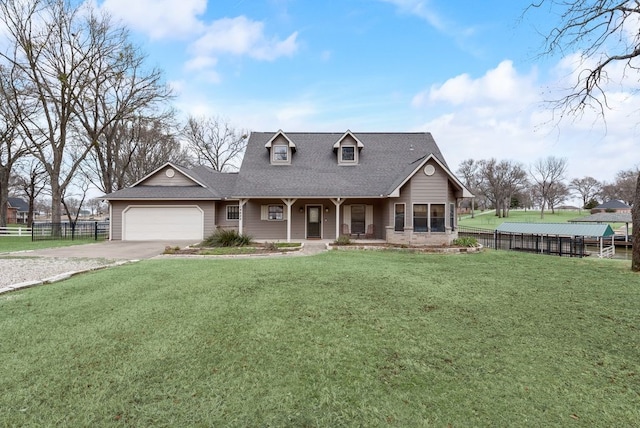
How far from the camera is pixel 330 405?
2.58m

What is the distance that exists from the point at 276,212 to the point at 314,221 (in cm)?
224

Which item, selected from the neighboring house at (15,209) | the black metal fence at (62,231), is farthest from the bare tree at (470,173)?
the neighboring house at (15,209)

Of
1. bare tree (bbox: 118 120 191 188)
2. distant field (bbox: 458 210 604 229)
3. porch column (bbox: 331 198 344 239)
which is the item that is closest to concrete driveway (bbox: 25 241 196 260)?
porch column (bbox: 331 198 344 239)

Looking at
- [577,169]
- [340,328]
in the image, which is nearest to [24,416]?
[340,328]

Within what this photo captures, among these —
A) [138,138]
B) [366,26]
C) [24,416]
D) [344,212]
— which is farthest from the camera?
[138,138]

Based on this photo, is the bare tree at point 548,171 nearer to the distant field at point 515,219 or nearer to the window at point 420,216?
the distant field at point 515,219

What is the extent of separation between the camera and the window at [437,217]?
13.7 m

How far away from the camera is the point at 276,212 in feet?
54.5

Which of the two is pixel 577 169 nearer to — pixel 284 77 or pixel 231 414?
pixel 284 77

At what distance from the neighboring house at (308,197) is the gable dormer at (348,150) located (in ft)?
0.20

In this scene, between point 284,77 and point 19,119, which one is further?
Answer: point 19,119

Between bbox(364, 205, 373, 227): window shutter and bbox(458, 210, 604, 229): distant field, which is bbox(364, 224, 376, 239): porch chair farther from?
bbox(458, 210, 604, 229): distant field

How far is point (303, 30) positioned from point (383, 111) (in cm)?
946

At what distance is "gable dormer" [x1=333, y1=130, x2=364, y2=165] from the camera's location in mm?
17703
